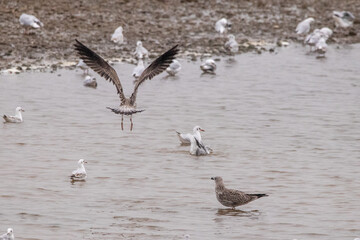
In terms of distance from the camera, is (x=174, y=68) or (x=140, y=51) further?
(x=140, y=51)

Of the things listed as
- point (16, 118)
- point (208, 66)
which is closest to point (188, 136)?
point (16, 118)

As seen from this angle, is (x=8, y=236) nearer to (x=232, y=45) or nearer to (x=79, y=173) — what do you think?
(x=79, y=173)

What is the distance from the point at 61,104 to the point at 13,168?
4.85 m

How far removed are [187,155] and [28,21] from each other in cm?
868

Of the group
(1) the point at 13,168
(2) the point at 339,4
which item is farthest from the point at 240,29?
(1) the point at 13,168

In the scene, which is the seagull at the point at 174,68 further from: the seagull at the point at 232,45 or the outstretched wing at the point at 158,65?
the outstretched wing at the point at 158,65

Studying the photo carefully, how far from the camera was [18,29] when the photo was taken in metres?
22.5

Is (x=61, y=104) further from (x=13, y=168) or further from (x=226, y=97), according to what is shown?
(x=13, y=168)

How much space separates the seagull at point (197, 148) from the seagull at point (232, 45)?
932 centimetres

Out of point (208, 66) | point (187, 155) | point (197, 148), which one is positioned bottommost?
point (187, 155)

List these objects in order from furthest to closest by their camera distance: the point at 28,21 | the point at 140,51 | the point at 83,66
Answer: the point at 28,21 → the point at 140,51 → the point at 83,66

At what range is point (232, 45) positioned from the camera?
23.5 metres

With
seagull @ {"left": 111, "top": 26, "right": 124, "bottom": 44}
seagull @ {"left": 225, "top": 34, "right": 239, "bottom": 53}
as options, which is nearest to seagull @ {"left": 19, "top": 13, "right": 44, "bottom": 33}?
seagull @ {"left": 111, "top": 26, "right": 124, "bottom": 44}

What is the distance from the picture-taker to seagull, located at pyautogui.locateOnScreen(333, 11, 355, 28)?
27.4 meters
